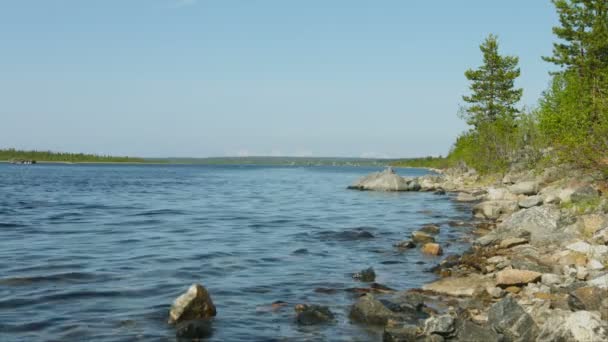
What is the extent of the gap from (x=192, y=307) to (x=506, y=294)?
715cm

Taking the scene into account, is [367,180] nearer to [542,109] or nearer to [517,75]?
[542,109]

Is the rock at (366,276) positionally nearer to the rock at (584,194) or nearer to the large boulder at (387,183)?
the rock at (584,194)

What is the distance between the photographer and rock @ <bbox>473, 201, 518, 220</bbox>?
31275mm

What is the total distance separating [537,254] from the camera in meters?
17.2

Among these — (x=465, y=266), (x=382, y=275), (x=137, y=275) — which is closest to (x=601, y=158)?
(x=465, y=266)

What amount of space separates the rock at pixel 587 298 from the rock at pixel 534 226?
8.27 metres

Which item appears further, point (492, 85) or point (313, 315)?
point (492, 85)

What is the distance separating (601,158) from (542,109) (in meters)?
37.2

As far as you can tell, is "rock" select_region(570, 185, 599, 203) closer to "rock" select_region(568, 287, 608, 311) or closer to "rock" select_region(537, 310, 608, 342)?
"rock" select_region(568, 287, 608, 311)

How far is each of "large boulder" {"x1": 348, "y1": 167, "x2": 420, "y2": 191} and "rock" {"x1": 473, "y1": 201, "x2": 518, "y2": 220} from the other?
28.9 m

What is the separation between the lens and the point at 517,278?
1358 centimetres

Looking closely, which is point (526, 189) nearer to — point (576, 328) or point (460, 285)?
point (460, 285)

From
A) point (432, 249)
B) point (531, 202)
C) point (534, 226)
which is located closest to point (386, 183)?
point (531, 202)

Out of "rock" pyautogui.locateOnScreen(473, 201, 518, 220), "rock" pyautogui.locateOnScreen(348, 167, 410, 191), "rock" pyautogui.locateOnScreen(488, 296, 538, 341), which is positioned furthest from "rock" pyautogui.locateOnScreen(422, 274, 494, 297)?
"rock" pyautogui.locateOnScreen(348, 167, 410, 191)
